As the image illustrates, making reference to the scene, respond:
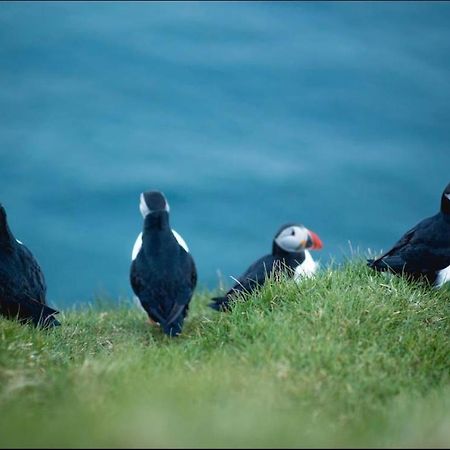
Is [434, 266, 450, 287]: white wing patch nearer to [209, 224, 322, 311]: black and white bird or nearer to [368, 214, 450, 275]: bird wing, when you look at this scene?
[368, 214, 450, 275]: bird wing

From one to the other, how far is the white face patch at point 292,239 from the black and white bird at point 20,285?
2242 mm

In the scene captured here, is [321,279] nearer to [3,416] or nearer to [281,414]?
[281,414]

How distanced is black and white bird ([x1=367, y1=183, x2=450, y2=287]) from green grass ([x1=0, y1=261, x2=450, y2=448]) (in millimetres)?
413

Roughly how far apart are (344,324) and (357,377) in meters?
0.61

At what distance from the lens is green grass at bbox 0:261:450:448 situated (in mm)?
3865

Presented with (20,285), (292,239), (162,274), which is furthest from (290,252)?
(20,285)

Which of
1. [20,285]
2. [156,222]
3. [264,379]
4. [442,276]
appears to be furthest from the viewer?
[156,222]

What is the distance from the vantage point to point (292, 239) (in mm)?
7746

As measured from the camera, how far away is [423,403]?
15.2 ft

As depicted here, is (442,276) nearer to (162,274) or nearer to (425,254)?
(425,254)

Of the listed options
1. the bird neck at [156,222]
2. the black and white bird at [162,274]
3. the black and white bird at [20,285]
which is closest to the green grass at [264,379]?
the black and white bird at [20,285]

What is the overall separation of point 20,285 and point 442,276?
3335 mm

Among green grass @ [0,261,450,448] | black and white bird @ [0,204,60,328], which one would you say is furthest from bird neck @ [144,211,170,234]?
green grass @ [0,261,450,448]

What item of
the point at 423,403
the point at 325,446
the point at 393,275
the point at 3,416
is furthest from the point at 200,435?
the point at 393,275
